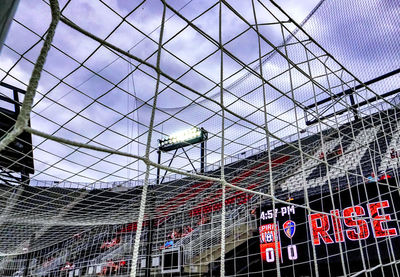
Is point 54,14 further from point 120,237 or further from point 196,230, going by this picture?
point 120,237

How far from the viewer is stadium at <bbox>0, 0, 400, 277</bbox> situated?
1188 millimetres

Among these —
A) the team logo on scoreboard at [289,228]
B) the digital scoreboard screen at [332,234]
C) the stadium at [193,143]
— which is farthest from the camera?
the team logo on scoreboard at [289,228]

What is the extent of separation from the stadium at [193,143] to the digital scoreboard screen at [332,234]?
2 centimetres

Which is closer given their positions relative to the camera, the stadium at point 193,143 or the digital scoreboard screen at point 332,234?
the stadium at point 193,143

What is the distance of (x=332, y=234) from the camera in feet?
11.9

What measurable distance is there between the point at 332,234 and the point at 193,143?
274cm

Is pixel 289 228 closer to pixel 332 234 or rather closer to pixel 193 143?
pixel 332 234

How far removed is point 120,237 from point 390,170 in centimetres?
596

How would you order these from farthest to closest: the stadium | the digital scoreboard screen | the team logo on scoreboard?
the team logo on scoreboard, the digital scoreboard screen, the stadium

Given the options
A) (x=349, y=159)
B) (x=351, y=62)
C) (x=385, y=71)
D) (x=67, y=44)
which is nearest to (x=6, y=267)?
(x=67, y=44)

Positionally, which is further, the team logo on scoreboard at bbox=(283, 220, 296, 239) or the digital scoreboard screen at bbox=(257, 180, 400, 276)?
the team logo on scoreboard at bbox=(283, 220, 296, 239)

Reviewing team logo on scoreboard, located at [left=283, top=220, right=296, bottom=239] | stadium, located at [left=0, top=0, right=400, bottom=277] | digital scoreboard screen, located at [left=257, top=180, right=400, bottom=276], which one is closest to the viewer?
stadium, located at [left=0, top=0, right=400, bottom=277]

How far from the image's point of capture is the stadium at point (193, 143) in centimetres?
119

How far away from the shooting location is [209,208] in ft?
19.1
